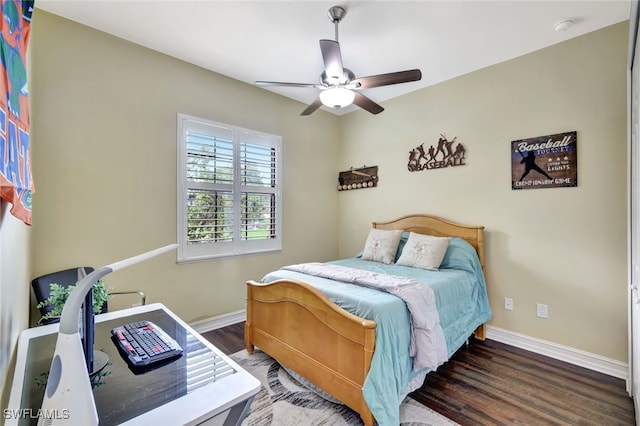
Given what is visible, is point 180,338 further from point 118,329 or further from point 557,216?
point 557,216

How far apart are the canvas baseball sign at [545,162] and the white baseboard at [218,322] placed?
3322 millimetres

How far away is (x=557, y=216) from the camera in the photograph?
8.86 ft

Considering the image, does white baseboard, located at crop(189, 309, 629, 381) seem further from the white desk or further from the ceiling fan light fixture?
the ceiling fan light fixture

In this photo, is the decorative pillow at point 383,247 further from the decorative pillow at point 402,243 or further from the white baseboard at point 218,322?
the white baseboard at point 218,322

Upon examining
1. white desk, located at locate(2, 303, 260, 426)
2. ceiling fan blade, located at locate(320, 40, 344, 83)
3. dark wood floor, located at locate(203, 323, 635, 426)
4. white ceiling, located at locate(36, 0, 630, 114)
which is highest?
white ceiling, located at locate(36, 0, 630, 114)

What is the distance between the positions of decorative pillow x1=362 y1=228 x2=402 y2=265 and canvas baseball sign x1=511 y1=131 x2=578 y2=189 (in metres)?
1.31

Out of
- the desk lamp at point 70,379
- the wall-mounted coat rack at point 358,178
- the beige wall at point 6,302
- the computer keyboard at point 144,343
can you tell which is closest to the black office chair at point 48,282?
the beige wall at point 6,302

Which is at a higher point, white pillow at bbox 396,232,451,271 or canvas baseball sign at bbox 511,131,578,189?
canvas baseball sign at bbox 511,131,578,189

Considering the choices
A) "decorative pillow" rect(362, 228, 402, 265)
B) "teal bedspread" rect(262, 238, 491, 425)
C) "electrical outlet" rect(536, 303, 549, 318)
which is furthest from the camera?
"decorative pillow" rect(362, 228, 402, 265)

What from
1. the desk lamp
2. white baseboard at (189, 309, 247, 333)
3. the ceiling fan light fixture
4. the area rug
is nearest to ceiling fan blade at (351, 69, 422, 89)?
the ceiling fan light fixture

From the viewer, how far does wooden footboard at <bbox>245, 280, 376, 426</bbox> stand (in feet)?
5.79

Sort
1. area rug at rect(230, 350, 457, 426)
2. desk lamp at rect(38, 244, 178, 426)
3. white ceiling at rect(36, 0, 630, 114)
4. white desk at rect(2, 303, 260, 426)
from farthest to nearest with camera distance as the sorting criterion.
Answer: white ceiling at rect(36, 0, 630, 114)
area rug at rect(230, 350, 457, 426)
white desk at rect(2, 303, 260, 426)
desk lamp at rect(38, 244, 178, 426)

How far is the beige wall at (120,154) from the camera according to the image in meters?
2.33

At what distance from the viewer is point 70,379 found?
0.70m
